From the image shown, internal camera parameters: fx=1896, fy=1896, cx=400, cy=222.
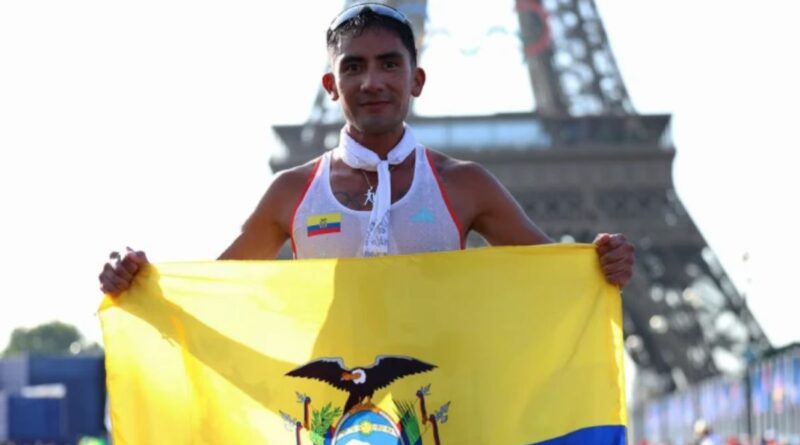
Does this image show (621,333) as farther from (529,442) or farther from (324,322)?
(324,322)

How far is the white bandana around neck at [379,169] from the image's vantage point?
479cm

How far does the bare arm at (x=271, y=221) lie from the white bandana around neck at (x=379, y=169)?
14cm

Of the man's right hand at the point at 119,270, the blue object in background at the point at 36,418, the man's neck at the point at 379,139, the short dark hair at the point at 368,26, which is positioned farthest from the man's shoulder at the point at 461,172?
the blue object in background at the point at 36,418

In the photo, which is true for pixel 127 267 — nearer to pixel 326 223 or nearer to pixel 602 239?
pixel 326 223

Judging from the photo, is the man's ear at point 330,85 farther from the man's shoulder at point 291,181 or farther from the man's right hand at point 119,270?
the man's right hand at point 119,270

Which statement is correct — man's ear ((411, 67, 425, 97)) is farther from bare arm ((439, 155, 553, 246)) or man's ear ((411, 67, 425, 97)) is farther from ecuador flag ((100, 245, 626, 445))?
ecuador flag ((100, 245, 626, 445))

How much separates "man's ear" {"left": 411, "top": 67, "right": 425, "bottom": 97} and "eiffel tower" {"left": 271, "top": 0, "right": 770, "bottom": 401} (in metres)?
46.5

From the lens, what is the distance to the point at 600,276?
500 centimetres

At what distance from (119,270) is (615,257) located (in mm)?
1286

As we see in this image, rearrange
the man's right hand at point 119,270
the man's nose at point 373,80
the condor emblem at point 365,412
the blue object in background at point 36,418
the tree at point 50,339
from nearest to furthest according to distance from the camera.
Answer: the condor emblem at point 365,412, the man's nose at point 373,80, the man's right hand at point 119,270, the blue object in background at point 36,418, the tree at point 50,339

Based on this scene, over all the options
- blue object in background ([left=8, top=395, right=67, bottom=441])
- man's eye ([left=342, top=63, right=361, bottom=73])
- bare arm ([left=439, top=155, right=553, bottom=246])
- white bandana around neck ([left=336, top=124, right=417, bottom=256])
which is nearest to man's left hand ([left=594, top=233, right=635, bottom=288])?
bare arm ([left=439, top=155, right=553, bottom=246])

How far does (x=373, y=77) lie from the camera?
4656 mm

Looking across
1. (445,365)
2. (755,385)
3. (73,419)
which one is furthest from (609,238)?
(73,419)

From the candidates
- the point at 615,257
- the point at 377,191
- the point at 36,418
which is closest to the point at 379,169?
the point at 377,191
